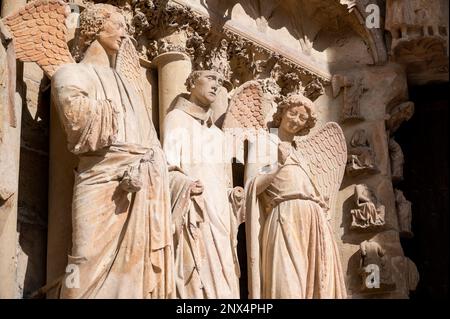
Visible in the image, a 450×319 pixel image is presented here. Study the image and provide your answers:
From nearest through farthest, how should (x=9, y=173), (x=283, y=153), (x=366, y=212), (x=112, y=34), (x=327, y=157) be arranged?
1. (x=9, y=173)
2. (x=112, y=34)
3. (x=283, y=153)
4. (x=327, y=157)
5. (x=366, y=212)

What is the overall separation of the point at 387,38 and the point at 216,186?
2.54 meters

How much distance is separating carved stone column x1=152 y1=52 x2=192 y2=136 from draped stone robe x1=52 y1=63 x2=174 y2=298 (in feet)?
3.73

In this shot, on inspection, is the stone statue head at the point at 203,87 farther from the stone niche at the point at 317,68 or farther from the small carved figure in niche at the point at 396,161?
the small carved figure in niche at the point at 396,161

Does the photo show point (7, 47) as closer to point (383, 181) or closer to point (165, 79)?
point (165, 79)

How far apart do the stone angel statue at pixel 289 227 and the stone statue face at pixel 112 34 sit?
141 centimetres

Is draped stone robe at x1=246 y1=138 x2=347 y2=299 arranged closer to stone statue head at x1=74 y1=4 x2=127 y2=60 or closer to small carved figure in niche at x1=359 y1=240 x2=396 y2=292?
small carved figure in niche at x1=359 y1=240 x2=396 y2=292

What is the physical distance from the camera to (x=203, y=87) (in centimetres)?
968

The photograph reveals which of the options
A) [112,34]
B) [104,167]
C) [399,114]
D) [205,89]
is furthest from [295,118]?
[104,167]

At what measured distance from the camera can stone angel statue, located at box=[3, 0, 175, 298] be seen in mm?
8430

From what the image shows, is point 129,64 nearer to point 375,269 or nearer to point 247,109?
point 247,109

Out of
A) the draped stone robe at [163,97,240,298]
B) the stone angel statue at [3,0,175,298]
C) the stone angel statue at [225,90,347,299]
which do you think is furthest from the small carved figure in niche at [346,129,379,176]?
the stone angel statue at [3,0,175,298]

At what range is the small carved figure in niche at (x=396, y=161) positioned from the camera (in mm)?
11055

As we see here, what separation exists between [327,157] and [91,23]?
7.71 ft

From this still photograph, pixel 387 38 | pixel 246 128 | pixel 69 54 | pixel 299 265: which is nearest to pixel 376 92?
pixel 387 38
